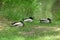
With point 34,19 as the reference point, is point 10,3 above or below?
above

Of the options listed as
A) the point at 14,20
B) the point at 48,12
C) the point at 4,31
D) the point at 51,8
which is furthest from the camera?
the point at 51,8

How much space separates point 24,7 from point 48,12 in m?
5.81

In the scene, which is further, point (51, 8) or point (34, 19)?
point (51, 8)

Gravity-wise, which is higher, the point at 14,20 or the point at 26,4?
the point at 26,4

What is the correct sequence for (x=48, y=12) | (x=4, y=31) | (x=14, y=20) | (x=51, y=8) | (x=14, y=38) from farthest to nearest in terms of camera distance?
(x=51, y=8) → (x=48, y=12) → (x=14, y=20) → (x=4, y=31) → (x=14, y=38)

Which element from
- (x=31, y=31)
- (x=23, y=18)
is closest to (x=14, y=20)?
(x=23, y=18)

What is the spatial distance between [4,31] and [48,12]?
1133 cm

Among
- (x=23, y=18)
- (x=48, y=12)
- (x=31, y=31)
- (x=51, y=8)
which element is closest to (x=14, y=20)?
(x=23, y=18)

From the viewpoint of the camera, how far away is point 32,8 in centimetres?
2034

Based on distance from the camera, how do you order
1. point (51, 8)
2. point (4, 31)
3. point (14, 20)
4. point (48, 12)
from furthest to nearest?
1. point (51, 8)
2. point (48, 12)
3. point (14, 20)
4. point (4, 31)

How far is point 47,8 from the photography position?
27.1m

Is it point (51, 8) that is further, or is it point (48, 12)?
point (51, 8)

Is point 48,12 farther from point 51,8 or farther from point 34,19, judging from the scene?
point 34,19

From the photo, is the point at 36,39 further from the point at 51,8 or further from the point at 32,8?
the point at 51,8
